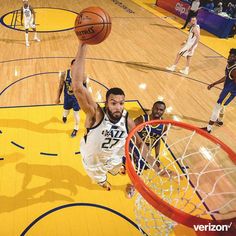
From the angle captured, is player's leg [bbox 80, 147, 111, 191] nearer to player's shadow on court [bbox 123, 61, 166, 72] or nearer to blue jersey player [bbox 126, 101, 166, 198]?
blue jersey player [bbox 126, 101, 166, 198]

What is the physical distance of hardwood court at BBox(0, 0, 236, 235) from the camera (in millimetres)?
4047

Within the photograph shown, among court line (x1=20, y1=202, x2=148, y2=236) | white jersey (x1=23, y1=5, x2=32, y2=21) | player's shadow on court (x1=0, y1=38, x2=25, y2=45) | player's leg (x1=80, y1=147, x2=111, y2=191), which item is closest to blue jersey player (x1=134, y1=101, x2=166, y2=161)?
player's leg (x1=80, y1=147, x2=111, y2=191)

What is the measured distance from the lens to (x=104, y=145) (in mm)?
3221

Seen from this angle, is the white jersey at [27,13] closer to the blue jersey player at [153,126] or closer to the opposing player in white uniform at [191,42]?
the opposing player in white uniform at [191,42]

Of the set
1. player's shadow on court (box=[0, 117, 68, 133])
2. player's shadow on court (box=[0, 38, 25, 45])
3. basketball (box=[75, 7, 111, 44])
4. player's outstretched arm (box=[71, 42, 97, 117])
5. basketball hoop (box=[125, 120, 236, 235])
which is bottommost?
player's shadow on court (box=[0, 117, 68, 133])

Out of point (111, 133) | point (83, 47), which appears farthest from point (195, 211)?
point (83, 47)

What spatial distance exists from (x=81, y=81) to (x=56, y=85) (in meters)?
4.44

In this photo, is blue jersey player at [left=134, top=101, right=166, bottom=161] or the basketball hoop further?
blue jersey player at [left=134, top=101, right=166, bottom=161]

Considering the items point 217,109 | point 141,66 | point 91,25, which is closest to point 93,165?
point 91,25

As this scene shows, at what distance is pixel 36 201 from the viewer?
12.8ft

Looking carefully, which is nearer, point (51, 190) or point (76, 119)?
point (51, 190)

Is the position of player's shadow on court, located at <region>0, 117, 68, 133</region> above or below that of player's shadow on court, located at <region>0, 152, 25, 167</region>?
above

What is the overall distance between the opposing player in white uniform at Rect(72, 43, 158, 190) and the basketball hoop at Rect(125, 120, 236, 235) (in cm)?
20

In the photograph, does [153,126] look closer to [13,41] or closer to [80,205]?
[80,205]
